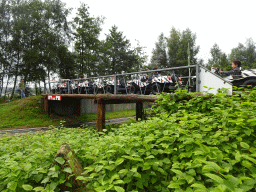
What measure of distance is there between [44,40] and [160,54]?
20.7 meters

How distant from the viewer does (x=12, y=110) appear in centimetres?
1467

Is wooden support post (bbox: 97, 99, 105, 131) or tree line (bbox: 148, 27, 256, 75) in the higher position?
tree line (bbox: 148, 27, 256, 75)

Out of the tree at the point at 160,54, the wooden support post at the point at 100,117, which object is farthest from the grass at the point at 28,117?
the tree at the point at 160,54

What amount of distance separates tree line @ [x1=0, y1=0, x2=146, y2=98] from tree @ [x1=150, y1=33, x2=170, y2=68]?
30.2 feet

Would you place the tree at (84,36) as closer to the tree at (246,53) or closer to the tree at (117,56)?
the tree at (117,56)

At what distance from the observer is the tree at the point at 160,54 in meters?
32.4

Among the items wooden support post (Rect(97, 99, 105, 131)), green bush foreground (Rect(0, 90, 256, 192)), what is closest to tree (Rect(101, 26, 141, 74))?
wooden support post (Rect(97, 99, 105, 131))

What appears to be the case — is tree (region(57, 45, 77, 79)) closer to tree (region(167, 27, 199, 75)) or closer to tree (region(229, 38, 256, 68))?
tree (region(167, 27, 199, 75))

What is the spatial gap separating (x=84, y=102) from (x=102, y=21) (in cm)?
1630

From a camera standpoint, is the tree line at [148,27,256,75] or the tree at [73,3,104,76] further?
the tree line at [148,27,256,75]

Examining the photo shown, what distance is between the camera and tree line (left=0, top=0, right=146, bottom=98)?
2134cm

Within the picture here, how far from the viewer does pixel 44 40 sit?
74.3ft

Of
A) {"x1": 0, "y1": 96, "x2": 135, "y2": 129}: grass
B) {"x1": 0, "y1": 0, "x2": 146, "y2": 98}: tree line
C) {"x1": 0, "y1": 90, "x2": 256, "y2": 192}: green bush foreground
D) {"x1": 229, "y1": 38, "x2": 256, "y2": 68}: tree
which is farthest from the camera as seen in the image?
{"x1": 229, "y1": 38, "x2": 256, "y2": 68}: tree

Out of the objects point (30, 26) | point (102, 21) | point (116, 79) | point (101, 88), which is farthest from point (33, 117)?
point (102, 21)
